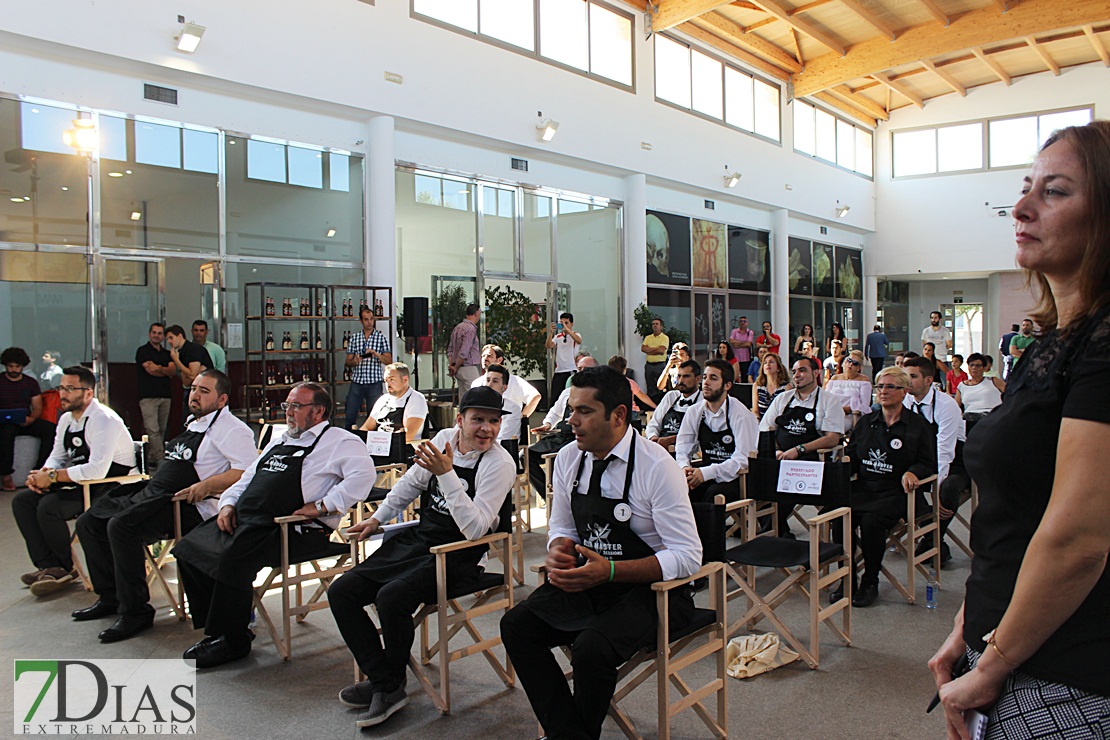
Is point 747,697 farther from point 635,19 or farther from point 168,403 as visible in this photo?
point 635,19

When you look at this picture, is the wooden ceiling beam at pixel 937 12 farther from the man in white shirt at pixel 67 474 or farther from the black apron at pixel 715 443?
the man in white shirt at pixel 67 474

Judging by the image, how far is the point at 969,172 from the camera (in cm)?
1997

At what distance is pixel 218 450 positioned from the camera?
171 inches

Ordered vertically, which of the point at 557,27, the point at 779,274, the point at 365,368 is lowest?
the point at 365,368

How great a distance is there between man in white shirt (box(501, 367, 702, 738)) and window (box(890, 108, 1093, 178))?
1998 cm

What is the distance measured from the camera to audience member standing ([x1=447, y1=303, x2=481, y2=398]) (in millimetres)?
10555

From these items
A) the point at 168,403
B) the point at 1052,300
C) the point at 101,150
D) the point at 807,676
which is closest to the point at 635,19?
the point at 101,150

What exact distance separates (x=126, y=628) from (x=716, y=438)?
3.67 meters

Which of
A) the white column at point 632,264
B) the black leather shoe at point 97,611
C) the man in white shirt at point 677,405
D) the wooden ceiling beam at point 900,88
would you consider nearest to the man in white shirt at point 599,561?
the man in white shirt at point 677,405

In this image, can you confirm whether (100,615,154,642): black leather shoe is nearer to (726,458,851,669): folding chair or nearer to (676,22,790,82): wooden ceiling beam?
(726,458,851,669): folding chair

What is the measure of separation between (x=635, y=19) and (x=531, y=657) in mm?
13325

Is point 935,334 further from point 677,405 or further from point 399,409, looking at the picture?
point 399,409

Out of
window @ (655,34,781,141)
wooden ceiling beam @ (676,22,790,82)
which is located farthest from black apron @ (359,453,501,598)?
wooden ceiling beam @ (676,22,790,82)

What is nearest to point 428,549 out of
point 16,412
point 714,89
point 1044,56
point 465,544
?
point 465,544
